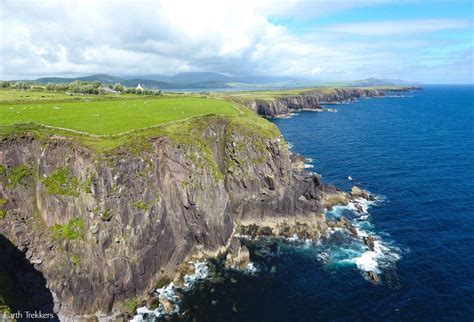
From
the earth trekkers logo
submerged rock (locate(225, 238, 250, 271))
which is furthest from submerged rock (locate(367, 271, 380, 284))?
the earth trekkers logo

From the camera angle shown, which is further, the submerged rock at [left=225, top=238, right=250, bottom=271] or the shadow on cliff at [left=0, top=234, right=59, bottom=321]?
the submerged rock at [left=225, top=238, right=250, bottom=271]

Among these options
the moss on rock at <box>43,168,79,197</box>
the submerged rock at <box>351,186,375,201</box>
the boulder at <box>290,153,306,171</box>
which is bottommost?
the submerged rock at <box>351,186,375,201</box>

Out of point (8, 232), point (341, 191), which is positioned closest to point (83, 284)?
point (8, 232)

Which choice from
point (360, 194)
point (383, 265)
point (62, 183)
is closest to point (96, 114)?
point (62, 183)

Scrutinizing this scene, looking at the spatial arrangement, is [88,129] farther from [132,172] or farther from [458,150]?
[458,150]

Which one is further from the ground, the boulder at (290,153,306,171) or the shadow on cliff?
the boulder at (290,153,306,171)

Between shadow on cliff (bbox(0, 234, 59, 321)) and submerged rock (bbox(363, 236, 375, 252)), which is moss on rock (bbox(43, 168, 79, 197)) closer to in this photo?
shadow on cliff (bbox(0, 234, 59, 321))

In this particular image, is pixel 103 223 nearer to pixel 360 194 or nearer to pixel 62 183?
pixel 62 183
